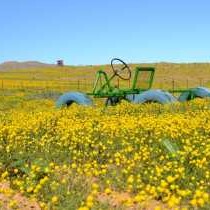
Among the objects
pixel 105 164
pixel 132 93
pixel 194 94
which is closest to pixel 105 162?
pixel 105 164

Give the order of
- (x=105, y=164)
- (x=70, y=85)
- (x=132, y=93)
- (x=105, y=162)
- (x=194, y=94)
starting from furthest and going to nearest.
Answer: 1. (x=70, y=85)
2. (x=194, y=94)
3. (x=132, y=93)
4. (x=105, y=162)
5. (x=105, y=164)

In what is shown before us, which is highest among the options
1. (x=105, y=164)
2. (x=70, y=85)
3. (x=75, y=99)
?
(x=75, y=99)

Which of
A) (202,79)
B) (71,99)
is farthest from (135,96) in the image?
(202,79)

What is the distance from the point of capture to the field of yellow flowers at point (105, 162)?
7.50 m

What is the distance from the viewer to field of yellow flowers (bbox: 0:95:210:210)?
7.50 metres

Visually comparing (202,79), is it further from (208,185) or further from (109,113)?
(208,185)

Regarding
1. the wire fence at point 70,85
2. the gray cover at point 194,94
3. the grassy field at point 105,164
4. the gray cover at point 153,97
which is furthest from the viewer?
the wire fence at point 70,85

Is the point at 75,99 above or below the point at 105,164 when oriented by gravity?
above

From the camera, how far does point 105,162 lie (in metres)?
10.3

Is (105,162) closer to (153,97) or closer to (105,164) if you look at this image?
(105,164)

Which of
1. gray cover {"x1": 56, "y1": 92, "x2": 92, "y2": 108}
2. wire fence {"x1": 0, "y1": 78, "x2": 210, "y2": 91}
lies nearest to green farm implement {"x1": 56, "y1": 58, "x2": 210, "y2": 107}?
gray cover {"x1": 56, "y1": 92, "x2": 92, "y2": 108}

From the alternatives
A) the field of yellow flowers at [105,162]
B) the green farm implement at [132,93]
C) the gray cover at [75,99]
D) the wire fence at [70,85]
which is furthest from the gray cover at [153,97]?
the wire fence at [70,85]

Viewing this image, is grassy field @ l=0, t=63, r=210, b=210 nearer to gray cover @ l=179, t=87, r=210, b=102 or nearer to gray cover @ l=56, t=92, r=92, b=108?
gray cover @ l=56, t=92, r=92, b=108

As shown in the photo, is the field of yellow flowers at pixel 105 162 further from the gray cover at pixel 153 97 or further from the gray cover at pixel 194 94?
the gray cover at pixel 194 94
